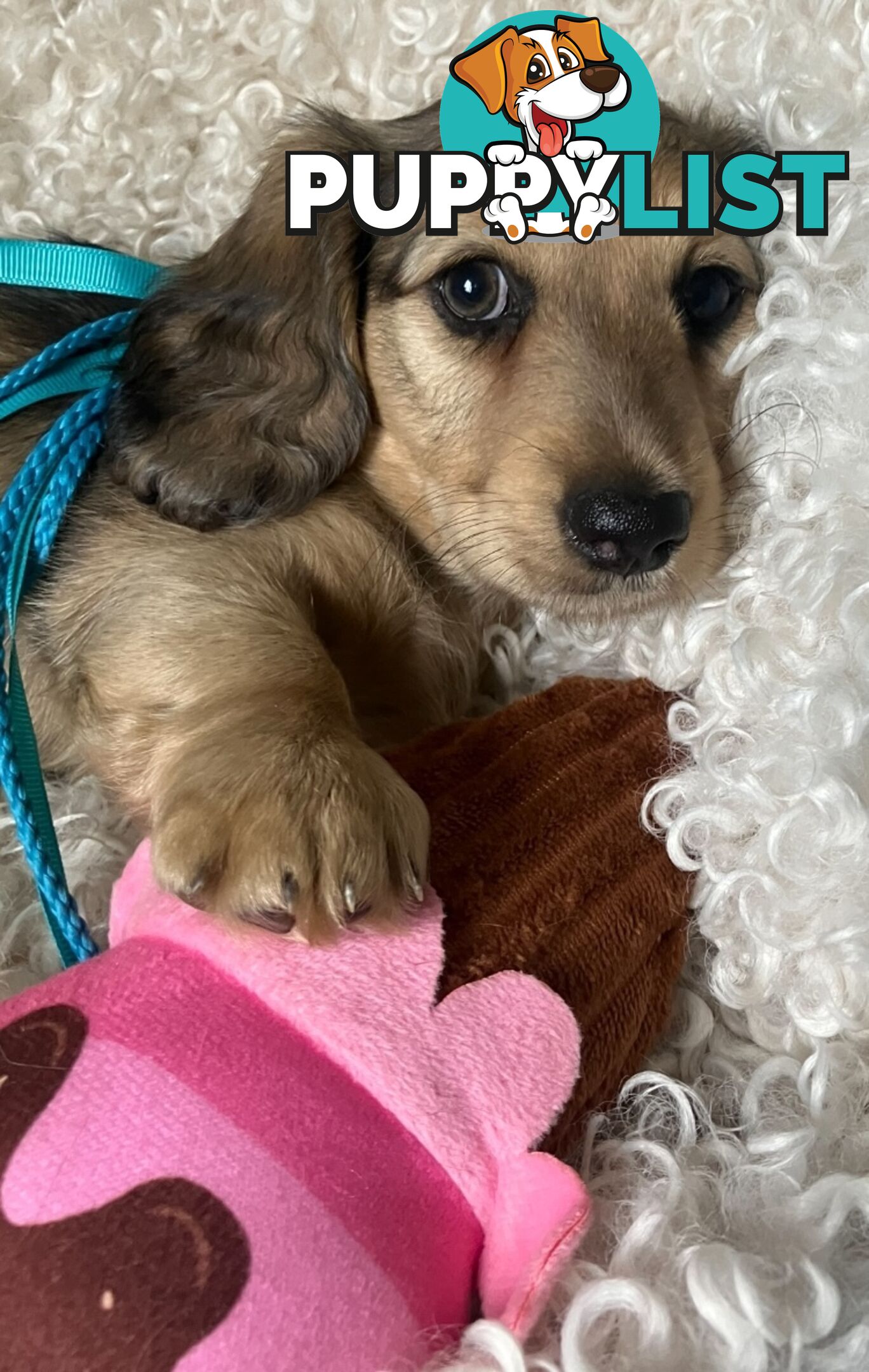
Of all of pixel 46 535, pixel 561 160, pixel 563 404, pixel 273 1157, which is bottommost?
pixel 273 1157

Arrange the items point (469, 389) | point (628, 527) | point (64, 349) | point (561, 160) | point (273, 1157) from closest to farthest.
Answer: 1. point (273, 1157)
2. point (628, 527)
3. point (561, 160)
4. point (469, 389)
5. point (64, 349)

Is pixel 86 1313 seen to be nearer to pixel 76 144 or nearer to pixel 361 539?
pixel 361 539

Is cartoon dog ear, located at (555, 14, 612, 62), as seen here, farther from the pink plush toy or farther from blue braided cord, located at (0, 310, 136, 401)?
the pink plush toy

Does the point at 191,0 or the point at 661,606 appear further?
the point at 191,0

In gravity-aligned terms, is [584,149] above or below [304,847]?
above

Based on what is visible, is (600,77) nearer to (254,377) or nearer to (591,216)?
(591,216)

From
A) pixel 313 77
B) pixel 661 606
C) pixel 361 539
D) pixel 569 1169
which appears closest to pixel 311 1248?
pixel 569 1169

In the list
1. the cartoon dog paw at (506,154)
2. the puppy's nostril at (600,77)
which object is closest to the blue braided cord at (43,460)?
the cartoon dog paw at (506,154)

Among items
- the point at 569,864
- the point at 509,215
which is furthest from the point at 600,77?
the point at 569,864
